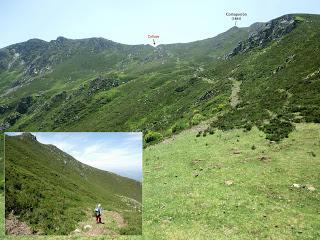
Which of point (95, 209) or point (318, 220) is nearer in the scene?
point (95, 209)

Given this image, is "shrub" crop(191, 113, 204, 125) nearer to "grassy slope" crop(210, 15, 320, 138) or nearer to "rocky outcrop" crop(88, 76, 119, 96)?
"grassy slope" crop(210, 15, 320, 138)

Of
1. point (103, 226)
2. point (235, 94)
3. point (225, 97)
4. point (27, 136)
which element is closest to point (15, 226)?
point (103, 226)

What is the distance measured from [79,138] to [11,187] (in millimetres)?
3761

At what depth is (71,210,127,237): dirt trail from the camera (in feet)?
60.3

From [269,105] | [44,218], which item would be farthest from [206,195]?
[269,105]

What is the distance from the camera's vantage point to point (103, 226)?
60.6 ft

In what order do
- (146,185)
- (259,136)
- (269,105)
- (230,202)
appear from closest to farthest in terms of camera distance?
1. (230,202)
2. (146,185)
3. (259,136)
4. (269,105)

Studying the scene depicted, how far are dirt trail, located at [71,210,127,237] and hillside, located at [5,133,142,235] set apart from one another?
0.20m

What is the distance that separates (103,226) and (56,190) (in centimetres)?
278

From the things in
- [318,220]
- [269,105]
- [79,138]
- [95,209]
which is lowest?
[318,220]

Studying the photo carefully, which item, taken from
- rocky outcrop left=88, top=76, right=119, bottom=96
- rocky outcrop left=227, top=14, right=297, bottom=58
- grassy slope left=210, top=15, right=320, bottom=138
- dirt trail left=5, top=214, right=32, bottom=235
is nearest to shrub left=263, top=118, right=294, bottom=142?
grassy slope left=210, top=15, right=320, bottom=138

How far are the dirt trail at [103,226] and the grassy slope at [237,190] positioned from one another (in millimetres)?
3270

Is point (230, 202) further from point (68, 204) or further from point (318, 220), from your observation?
point (68, 204)

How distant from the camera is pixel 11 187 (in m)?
17.9
